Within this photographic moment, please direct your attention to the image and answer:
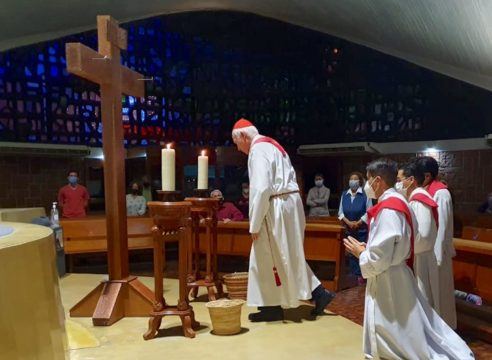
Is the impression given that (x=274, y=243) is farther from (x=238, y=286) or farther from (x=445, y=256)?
(x=445, y=256)

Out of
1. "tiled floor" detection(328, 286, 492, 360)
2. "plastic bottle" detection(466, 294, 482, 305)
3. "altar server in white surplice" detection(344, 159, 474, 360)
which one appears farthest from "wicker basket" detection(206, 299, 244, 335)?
"plastic bottle" detection(466, 294, 482, 305)

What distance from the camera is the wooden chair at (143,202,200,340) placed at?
11.4 feet

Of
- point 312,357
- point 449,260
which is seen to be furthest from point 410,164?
point 312,357

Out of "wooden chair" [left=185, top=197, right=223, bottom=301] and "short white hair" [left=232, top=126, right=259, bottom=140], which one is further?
"wooden chair" [left=185, top=197, right=223, bottom=301]

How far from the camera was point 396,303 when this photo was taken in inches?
118

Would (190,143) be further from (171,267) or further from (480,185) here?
(480,185)

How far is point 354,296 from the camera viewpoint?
535 cm

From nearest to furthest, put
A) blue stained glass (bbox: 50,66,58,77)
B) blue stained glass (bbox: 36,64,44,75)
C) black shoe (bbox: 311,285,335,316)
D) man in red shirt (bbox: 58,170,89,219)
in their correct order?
black shoe (bbox: 311,285,335,316), man in red shirt (bbox: 58,170,89,219), blue stained glass (bbox: 36,64,44,75), blue stained glass (bbox: 50,66,58,77)

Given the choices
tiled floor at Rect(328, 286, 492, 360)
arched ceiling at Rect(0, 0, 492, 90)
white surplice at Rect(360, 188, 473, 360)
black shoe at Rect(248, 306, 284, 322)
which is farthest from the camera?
arched ceiling at Rect(0, 0, 492, 90)

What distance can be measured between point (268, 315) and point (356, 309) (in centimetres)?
119

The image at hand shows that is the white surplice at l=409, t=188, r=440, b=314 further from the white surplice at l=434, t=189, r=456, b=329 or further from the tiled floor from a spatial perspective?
the tiled floor

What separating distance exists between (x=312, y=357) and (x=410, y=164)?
1.79m

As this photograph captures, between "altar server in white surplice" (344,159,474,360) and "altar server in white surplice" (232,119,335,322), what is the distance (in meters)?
0.96

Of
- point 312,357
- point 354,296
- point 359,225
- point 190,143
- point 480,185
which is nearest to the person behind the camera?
point 312,357
